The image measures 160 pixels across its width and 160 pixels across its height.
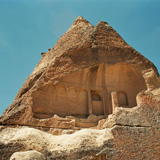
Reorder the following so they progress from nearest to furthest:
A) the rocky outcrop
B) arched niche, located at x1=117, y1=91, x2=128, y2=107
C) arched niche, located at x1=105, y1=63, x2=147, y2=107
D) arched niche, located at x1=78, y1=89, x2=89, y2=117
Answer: the rocky outcrop, arched niche, located at x1=78, y1=89, x2=89, y2=117, arched niche, located at x1=117, y1=91, x2=128, y2=107, arched niche, located at x1=105, y1=63, x2=147, y2=107

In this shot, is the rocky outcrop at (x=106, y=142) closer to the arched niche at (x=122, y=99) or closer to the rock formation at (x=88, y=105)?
the rock formation at (x=88, y=105)

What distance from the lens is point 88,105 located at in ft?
38.9

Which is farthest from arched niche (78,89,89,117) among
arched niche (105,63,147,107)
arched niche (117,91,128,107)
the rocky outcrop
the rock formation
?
the rocky outcrop

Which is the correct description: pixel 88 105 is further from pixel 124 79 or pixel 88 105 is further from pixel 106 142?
pixel 106 142

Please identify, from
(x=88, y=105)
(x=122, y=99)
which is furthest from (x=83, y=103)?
(x=122, y=99)

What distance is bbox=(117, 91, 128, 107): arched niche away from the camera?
12203 millimetres

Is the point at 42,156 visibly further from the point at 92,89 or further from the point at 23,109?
the point at 92,89

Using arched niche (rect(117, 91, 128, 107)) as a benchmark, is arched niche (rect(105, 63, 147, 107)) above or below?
above

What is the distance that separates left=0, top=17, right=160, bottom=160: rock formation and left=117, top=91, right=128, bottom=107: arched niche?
3cm

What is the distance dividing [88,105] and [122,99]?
1.80 m

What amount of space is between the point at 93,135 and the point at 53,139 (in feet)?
4.70

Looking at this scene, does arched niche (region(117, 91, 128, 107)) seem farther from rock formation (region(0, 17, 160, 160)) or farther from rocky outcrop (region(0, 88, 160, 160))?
rocky outcrop (region(0, 88, 160, 160))

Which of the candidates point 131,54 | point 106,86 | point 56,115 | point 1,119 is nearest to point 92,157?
point 56,115

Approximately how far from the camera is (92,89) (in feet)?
40.3
